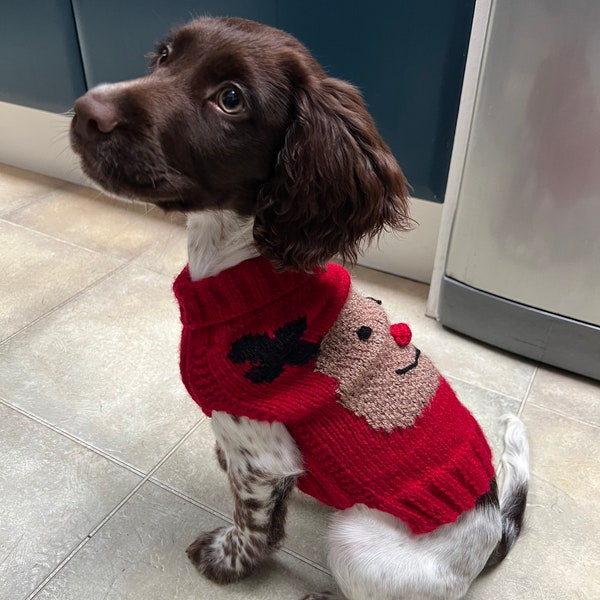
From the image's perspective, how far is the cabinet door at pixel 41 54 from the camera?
2354mm

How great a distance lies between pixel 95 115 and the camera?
0.78 metres

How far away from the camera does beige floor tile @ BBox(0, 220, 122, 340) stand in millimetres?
1948

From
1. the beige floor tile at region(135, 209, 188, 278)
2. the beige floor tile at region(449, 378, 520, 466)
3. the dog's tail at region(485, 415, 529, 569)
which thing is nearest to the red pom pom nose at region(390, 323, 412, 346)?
the dog's tail at region(485, 415, 529, 569)

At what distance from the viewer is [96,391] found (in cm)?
166

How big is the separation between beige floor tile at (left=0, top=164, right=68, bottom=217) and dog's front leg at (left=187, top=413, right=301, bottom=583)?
6.14 ft

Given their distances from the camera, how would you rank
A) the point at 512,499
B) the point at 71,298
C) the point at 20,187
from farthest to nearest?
1. the point at 20,187
2. the point at 71,298
3. the point at 512,499

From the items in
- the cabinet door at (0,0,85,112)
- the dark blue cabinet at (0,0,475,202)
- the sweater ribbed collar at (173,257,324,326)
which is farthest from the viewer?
the cabinet door at (0,0,85,112)

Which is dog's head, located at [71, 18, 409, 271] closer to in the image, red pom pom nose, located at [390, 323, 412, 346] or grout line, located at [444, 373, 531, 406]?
red pom pom nose, located at [390, 323, 412, 346]

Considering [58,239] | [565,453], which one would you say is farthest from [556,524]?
Answer: [58,239]

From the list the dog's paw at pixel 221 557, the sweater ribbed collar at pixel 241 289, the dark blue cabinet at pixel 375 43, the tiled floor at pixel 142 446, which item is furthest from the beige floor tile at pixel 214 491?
the dark blue cabinet at pixel 375 43

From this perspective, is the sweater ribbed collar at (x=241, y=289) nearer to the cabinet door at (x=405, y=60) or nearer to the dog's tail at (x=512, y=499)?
the dog's tail at (x=512, y=499)

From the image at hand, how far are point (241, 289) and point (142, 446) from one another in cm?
77

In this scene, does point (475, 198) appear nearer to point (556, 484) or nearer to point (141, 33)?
point (556, 484)

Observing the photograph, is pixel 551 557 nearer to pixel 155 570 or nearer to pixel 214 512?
pixel 214 512
